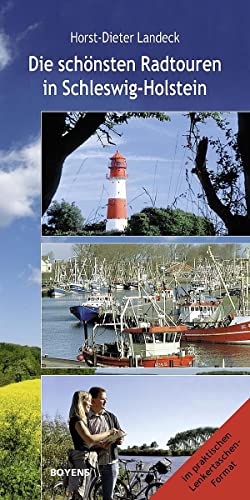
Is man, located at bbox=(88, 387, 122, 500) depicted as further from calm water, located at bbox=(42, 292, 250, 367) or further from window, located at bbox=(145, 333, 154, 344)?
window, located at bbox=(145, 333, 154, 344)

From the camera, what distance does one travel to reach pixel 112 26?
594cm

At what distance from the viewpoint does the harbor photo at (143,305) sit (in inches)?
231

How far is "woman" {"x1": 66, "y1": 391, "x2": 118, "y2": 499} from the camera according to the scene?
224 inches

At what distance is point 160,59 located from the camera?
591 cm

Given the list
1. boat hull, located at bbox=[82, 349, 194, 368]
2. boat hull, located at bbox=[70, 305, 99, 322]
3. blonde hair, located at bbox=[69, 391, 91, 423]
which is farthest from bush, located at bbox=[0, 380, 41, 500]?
boat hull, located at bbox=[70, 305, 99, 322]

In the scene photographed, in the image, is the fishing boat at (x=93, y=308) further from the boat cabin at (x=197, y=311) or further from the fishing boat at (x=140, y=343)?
the boat cabin at (x=197, y=311)

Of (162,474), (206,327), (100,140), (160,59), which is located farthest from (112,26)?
(162,474)

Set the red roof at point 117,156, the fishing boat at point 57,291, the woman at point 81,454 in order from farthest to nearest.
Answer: the red roof at point 117,156 < the fishing boat at point 57,291 < the woman at point 81,454

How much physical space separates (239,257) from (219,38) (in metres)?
1.53

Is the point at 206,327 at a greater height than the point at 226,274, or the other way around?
the point at 226,274

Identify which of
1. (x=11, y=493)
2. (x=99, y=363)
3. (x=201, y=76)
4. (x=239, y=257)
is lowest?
(x=11, y=493)

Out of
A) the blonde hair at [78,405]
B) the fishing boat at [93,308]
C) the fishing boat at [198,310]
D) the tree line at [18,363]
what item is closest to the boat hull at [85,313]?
the fishing boat at [93,308]

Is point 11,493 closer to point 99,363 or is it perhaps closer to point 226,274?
point 99,363

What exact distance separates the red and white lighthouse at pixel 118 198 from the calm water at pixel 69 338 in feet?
1.81
